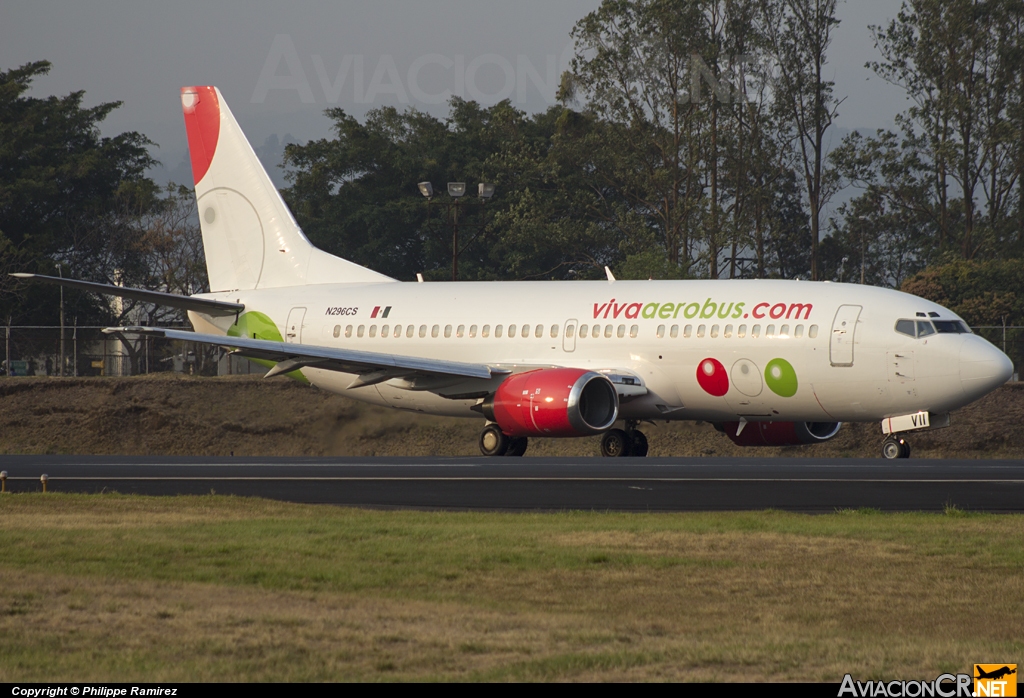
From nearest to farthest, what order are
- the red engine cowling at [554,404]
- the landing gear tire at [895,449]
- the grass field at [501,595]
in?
1. the grass field at [501,595]
2. the landing gear tire at [895,449]
3. the red engine cowling at [554,404]

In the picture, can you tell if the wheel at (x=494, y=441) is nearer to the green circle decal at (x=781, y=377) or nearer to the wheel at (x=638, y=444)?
the wheel at (x=638, y=444)

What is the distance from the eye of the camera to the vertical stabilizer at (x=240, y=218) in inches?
1278

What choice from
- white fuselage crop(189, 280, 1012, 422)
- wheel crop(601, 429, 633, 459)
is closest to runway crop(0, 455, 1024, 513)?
white fuselage crop(189, 280, 1012, 422)

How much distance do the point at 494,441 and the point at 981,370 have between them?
958cm

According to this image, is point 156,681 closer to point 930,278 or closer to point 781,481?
point 781,481

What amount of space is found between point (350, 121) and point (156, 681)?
238 ft

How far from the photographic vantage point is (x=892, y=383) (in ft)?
78.0

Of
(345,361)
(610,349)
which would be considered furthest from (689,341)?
(345,361)

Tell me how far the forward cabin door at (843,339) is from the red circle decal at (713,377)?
2.08 metres

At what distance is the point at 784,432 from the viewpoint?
2717 centimetres

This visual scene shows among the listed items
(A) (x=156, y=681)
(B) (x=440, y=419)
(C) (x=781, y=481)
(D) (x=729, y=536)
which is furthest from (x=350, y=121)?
(A) (x=156, y=681)

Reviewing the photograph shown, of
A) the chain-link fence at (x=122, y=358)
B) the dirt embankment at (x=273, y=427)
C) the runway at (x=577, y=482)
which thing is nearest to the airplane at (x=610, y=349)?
the runway at (x=577, y=482)

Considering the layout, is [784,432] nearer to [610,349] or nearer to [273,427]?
[610,349]

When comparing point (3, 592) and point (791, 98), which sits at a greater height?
point (791, 98)
